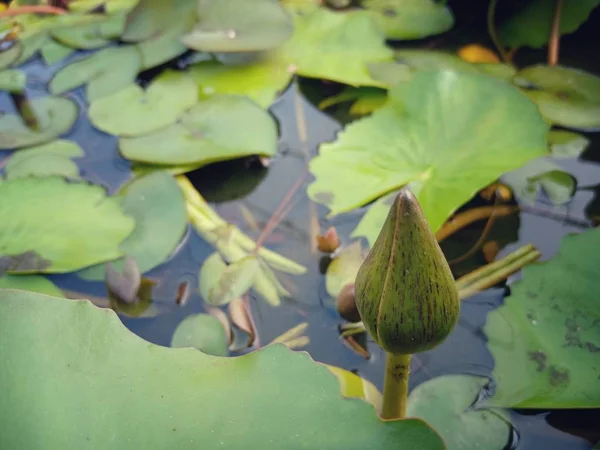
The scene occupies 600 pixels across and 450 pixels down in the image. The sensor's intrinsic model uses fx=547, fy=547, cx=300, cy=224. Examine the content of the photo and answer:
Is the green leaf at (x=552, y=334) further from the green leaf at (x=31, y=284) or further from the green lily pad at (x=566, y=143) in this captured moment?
the green leaf at (x=31, y=284)

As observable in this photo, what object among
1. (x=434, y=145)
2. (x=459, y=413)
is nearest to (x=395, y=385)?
(x=459, y=413)

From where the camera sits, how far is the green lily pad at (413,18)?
A: 5.02ft

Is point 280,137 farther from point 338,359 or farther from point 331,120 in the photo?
point 338,359

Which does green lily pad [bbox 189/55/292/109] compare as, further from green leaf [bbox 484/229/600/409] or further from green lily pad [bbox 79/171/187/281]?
green leaf [bbox 484/229/600/409]

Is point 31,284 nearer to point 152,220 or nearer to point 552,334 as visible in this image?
point 152,220

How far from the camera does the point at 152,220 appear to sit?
109 cm

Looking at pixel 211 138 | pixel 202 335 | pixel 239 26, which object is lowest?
pixel 202 335

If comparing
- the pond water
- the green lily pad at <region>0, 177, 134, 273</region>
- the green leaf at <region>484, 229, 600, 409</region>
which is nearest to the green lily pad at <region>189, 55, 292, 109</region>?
the pond water

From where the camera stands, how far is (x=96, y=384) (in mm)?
629

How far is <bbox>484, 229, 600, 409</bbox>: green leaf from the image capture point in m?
0.77

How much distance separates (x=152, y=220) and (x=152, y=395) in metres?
0.52

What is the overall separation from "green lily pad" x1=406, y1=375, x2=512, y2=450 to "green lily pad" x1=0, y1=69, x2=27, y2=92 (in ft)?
4.24

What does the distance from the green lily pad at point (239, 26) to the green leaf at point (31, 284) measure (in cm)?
70

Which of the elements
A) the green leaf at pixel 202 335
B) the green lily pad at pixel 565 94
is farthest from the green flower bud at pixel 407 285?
the green lily pad at pixel 565 94
